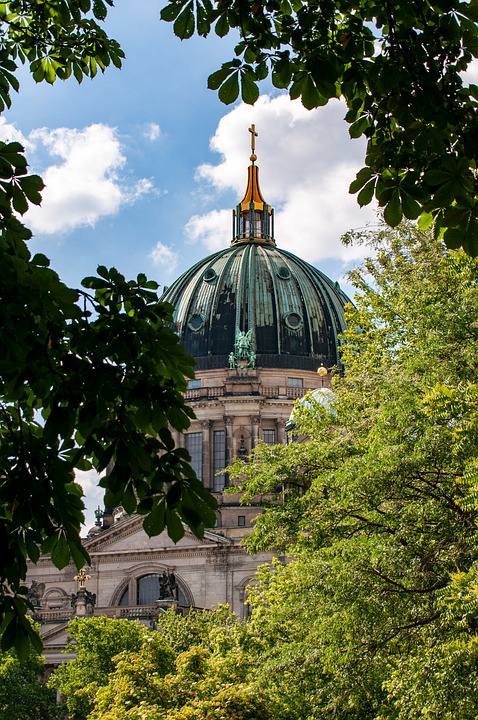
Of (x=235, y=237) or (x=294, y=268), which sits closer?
(x=294, y=268)

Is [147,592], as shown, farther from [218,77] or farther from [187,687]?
[218,77]

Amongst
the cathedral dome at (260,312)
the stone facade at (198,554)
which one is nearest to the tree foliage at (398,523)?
the stone facade at (198,554)

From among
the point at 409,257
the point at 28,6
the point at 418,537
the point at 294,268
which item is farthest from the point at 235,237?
the point at 28,6

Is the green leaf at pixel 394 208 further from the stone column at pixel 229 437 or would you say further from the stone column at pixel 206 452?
the stone column at pixel 206 452

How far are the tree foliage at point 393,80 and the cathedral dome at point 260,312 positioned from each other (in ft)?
230

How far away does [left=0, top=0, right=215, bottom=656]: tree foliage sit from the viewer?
733cm

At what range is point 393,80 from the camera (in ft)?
27.1

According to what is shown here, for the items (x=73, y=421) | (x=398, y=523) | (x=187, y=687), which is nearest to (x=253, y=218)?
(x=187, y=687)

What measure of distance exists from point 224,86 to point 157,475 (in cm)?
307

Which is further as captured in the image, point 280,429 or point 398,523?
point 280,429

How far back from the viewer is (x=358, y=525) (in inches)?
917

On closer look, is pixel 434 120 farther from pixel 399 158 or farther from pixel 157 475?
pixel 157 475

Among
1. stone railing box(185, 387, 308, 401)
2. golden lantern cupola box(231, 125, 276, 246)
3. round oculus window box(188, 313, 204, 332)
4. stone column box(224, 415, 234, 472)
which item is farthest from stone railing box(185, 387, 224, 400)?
golden lantern cupola box(231, 125, 276, 246)

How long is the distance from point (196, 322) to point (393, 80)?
242 ft
